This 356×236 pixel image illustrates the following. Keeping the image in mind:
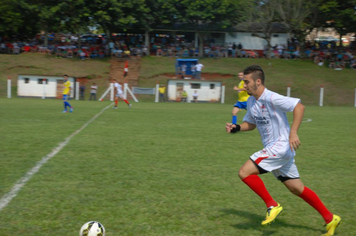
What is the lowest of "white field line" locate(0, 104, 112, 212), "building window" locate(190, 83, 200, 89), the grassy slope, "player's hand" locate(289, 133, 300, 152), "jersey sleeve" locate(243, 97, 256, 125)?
"white field line" locate(0, 104, 112, 212)

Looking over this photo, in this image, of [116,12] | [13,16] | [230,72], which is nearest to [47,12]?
[13,16]

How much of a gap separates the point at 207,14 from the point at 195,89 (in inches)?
608

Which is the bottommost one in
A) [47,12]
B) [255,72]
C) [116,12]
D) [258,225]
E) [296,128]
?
[258,225]

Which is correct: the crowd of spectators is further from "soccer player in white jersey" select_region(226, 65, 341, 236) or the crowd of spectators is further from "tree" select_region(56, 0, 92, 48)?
"soccer player in white jersey" select_region(226, 65, 341, 236)

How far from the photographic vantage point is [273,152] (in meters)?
4.50

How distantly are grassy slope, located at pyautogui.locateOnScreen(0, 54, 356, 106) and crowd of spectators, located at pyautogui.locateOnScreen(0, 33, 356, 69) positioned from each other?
1.91 meters

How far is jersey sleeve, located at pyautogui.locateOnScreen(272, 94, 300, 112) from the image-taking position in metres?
4.39

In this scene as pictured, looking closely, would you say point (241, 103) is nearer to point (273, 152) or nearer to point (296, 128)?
point (273, 152)

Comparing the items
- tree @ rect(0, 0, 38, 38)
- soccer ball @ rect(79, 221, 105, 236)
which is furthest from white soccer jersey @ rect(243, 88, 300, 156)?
tree @ rect(0, 0, 38, 38)

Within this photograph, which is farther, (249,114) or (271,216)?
(249,114)

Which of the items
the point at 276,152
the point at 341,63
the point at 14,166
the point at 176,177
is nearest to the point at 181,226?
the point at 276,152

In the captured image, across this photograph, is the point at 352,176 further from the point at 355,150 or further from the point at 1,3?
the point at 1,3

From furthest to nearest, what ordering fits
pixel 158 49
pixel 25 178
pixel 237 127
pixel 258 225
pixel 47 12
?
1. pixel 158 49
2. pixel 47 12
3. pixel 25 178
4. pixel 237 127
5. pixel 258 225

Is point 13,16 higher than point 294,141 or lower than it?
higher
